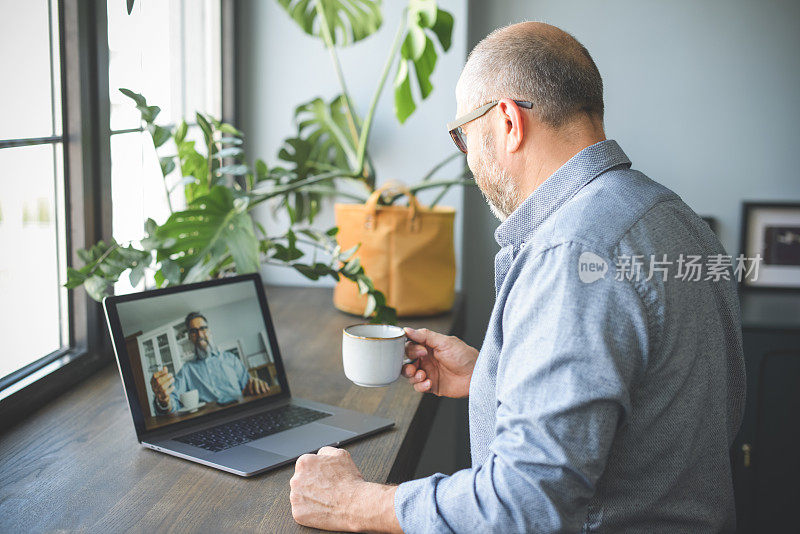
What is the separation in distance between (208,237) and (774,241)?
6.68 ft

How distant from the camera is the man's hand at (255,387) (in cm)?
145

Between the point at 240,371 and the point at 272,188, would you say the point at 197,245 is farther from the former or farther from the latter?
the point at 272,188

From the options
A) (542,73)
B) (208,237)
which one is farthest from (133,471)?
(542,73)

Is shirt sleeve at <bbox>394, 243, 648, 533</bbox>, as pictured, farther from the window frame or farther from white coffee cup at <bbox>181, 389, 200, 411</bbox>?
the window frame

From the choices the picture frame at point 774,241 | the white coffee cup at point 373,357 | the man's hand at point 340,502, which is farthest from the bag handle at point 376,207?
the picture frame at point 774,241

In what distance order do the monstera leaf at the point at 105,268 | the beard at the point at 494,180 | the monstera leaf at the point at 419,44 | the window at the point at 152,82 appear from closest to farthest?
the beard at the point at 494,180 < the monstera leaf at the point at 105,268 < the window at the point at 152,82 < the monstera leaf at the point at 419,44

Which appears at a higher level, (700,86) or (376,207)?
(700,86)

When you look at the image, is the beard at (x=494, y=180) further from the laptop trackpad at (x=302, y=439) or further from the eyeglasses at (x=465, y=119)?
the laptop trackpad at (x=302, y=439)

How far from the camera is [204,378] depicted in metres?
1.38

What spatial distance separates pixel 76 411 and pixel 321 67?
1.47 meters

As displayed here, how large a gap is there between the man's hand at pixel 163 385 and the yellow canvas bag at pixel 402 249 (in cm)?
85

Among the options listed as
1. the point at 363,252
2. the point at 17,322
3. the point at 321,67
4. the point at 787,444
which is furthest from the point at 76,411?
the point at 787,444

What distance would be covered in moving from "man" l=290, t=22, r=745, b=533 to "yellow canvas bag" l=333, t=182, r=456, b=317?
854 millimetres

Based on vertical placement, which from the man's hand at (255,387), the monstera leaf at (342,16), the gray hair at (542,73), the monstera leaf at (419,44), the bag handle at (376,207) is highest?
the monstera leaf at (342,16)
